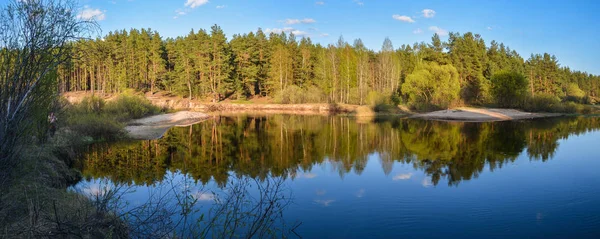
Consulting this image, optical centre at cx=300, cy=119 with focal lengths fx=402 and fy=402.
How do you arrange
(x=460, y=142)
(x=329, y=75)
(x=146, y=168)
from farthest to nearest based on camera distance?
(x=329, y=75) → (x=460, y=142) → (x=146, y=168)

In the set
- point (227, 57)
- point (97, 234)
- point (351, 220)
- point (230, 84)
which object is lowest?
point (351, 220)

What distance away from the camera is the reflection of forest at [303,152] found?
1387 centimetres

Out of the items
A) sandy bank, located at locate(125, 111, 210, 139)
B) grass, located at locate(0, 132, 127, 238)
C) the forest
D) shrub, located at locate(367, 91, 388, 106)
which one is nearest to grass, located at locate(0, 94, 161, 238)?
grass, located at locate(0, 132, 127, 238)

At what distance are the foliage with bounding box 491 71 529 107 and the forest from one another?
10.4ft

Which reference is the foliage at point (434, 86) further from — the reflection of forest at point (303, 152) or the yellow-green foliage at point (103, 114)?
the yellow-green foliage at point (103, 114)

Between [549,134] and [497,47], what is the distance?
143 feet

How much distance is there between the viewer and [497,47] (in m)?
64.3

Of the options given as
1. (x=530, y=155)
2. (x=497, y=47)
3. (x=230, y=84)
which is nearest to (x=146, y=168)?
(x=530, y=155)

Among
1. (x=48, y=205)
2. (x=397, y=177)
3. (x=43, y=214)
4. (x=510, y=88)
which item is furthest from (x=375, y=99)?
(x=43, y=214)

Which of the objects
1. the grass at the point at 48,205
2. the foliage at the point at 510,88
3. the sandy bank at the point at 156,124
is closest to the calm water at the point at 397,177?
the grass at the point at 48,205

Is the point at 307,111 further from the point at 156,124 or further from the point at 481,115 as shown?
the point at 156,124

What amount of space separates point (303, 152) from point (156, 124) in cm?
1701

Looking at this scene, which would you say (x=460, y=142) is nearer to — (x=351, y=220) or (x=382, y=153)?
(x=382, y=153)

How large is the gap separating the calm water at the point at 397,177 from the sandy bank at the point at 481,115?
15608 millimetres
